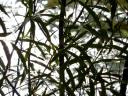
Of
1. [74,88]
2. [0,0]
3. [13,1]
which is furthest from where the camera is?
[13,1]

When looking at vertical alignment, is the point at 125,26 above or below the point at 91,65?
above

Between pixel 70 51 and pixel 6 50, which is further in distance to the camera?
pixel 70 51

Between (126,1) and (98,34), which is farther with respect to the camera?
(126,1)

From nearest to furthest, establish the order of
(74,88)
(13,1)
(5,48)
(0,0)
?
(5,48) → (74,88) → (0,0) → (13,1)

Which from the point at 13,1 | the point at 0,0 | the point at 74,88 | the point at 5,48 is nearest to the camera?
the point at 5,48

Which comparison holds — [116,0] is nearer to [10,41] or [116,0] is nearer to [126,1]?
[126,1]

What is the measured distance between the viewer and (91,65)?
38.0 inches

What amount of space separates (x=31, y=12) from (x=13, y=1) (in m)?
0.88

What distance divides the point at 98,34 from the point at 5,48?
253mm

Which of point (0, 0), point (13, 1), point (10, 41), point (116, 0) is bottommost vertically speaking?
point (10, 41)

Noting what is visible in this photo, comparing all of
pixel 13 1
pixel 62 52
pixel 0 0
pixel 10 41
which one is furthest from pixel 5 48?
pixel 13 1

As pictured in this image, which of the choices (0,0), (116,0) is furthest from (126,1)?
(0,0)

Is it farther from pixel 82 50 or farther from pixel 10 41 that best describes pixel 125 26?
pixel 10 41

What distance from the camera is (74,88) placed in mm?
1001
